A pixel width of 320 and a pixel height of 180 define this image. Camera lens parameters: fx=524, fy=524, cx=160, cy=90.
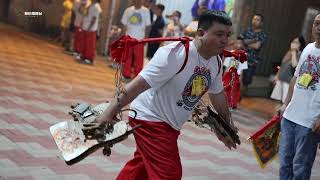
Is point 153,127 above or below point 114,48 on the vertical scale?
below

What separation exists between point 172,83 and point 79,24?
10.7 meters

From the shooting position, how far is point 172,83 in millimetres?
3375

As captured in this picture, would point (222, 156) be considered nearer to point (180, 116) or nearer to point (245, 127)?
point (245, 127)

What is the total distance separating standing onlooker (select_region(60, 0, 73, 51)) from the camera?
1519 centimetres


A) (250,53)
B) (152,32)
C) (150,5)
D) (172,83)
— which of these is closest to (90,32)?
(150,5)

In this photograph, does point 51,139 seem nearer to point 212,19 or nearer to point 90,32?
point 212,19

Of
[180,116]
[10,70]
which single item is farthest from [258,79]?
[180,116]

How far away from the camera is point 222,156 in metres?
6.62

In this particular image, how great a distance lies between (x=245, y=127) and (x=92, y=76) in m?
3.96

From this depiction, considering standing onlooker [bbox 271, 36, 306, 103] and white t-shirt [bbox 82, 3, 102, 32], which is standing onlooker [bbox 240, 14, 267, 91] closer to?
standing onlooker [bbox 271, 36, 306, 103]

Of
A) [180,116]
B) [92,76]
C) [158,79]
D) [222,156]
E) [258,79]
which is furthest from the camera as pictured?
[258,79]

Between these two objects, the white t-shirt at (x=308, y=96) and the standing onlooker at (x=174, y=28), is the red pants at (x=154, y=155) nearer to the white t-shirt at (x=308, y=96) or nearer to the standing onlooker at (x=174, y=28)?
the white t-shirt at (x=308, y=96)

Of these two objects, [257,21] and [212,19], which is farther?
[257,21]

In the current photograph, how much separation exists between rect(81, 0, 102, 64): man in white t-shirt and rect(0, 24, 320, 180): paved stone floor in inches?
39.7
